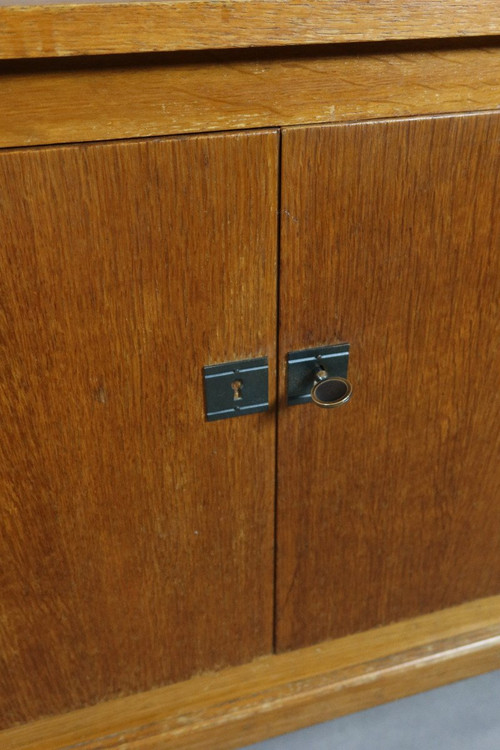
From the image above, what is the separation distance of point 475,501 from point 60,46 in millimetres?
666

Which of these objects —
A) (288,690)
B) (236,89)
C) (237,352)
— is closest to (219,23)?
(236,89)

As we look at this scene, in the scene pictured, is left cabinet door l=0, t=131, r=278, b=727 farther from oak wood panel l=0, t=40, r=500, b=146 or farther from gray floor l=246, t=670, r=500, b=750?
gray floor l=246, t=670, r=500, b=750

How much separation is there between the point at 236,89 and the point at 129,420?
0.31m

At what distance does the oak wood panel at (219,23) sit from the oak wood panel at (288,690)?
0.72m

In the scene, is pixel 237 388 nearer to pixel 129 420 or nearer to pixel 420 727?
pixel 129 420

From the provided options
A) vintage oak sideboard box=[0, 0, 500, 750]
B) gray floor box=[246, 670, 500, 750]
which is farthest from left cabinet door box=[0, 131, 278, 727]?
gray floor box=[246, 670, 500, 750]

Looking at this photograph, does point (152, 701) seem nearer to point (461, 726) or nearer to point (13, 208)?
point (461, 726)

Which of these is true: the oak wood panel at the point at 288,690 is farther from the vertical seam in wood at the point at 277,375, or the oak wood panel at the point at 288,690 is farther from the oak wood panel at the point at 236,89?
the oak wood panel at the point at 236,89

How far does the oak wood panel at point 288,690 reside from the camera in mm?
854

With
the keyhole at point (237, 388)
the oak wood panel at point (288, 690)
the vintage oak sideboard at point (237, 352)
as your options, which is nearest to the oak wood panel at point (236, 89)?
the vintage oak sideboard at point (237, 352)

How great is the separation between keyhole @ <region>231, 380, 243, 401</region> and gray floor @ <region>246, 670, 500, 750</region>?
50cm

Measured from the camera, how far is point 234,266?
2.06 feet

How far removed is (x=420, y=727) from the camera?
36.9 inches

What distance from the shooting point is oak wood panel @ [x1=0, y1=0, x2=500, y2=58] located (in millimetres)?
483
